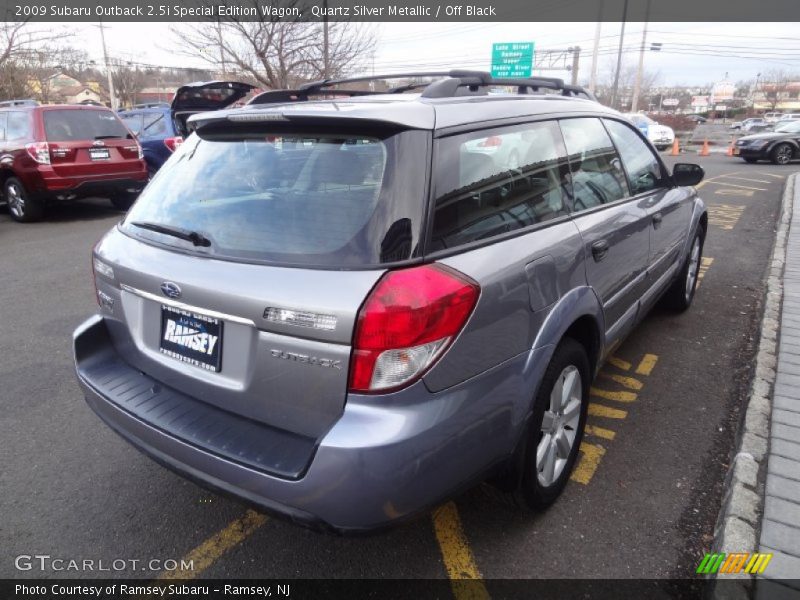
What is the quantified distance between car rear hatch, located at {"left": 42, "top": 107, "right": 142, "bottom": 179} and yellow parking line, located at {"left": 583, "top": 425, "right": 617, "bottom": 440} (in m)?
8.71

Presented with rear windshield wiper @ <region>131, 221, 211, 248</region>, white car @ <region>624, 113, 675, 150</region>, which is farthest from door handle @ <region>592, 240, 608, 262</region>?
white car @ <region>624, 113, 675, 150</region>

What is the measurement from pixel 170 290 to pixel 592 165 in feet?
7.28

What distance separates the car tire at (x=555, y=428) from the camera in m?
2.28

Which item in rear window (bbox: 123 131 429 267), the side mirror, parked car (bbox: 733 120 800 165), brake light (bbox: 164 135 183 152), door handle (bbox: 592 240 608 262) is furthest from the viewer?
parked car (bbox: 733 120 800 165)

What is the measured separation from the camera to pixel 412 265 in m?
1.80

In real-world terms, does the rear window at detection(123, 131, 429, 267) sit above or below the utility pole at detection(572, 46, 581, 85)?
below

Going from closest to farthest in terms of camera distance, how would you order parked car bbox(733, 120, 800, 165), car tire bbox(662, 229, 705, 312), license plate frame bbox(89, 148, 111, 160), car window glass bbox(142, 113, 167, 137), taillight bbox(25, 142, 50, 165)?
car tire bbox(662, 229, 705, 312) → taillight bbox(25, 142, 50, 165) → license plate frame bbox(89, 148, 111, 160) → car window glass bbox(142, 113, 167, 137) → parked car bbox(733, 120, 800, 165)

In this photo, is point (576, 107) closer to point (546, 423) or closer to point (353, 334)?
point (546, 423)

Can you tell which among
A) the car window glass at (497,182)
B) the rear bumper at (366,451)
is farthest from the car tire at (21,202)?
the car window glass at (497,182)

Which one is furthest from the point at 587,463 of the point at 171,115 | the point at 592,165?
the point at 171,115

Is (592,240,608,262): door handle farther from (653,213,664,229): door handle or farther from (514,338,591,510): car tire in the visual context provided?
(653,213,664,229): door handle

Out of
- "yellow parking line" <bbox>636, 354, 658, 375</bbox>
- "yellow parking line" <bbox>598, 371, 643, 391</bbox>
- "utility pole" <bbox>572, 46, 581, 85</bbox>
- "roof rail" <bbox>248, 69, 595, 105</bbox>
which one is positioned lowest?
"yellow parking line" <bbox>598, 371, 643, 391</bbox>

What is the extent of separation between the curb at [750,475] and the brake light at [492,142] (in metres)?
1.79

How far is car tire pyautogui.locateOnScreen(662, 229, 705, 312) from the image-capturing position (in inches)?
186
